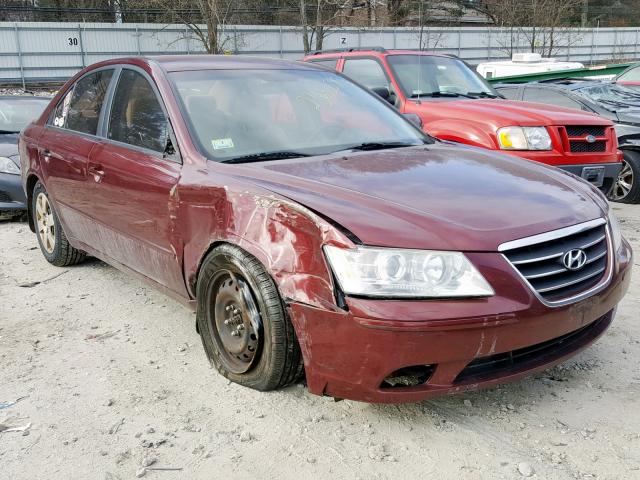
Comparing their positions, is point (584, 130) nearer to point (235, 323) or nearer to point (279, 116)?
point (279, 116)

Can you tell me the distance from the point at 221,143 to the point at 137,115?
772 millimetres

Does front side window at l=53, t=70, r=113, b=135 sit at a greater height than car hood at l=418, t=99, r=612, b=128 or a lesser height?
greater

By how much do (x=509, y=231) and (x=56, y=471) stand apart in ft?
6.71

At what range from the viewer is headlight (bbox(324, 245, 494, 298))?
8.23 ft

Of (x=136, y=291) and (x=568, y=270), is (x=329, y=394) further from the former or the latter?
(x=136, y=291)

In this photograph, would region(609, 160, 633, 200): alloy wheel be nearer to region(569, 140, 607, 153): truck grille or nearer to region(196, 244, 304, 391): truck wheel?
region(569, 140, 607, 153): truck grille

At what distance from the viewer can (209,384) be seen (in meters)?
3.32

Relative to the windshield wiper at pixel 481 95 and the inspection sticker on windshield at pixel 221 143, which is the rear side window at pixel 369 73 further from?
the inspection sticker on windshield at pixel 221 143

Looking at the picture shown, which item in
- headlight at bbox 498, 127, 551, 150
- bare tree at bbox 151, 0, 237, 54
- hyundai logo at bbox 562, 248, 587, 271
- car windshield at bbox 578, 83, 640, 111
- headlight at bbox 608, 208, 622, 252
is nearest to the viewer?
hyundai logo at bbox 562, 248, 587, 271

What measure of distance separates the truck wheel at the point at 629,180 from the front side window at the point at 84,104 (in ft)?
19.5

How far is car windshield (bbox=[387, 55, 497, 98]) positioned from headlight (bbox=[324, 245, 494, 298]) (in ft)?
17.0

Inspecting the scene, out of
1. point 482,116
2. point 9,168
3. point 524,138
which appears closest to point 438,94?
point 482,116

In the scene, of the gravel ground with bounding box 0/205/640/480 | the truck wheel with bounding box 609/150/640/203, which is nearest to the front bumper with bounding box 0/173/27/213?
the gravel ground with bounding box 0/205/640/480

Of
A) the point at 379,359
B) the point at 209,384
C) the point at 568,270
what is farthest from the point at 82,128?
the point at 568,270
